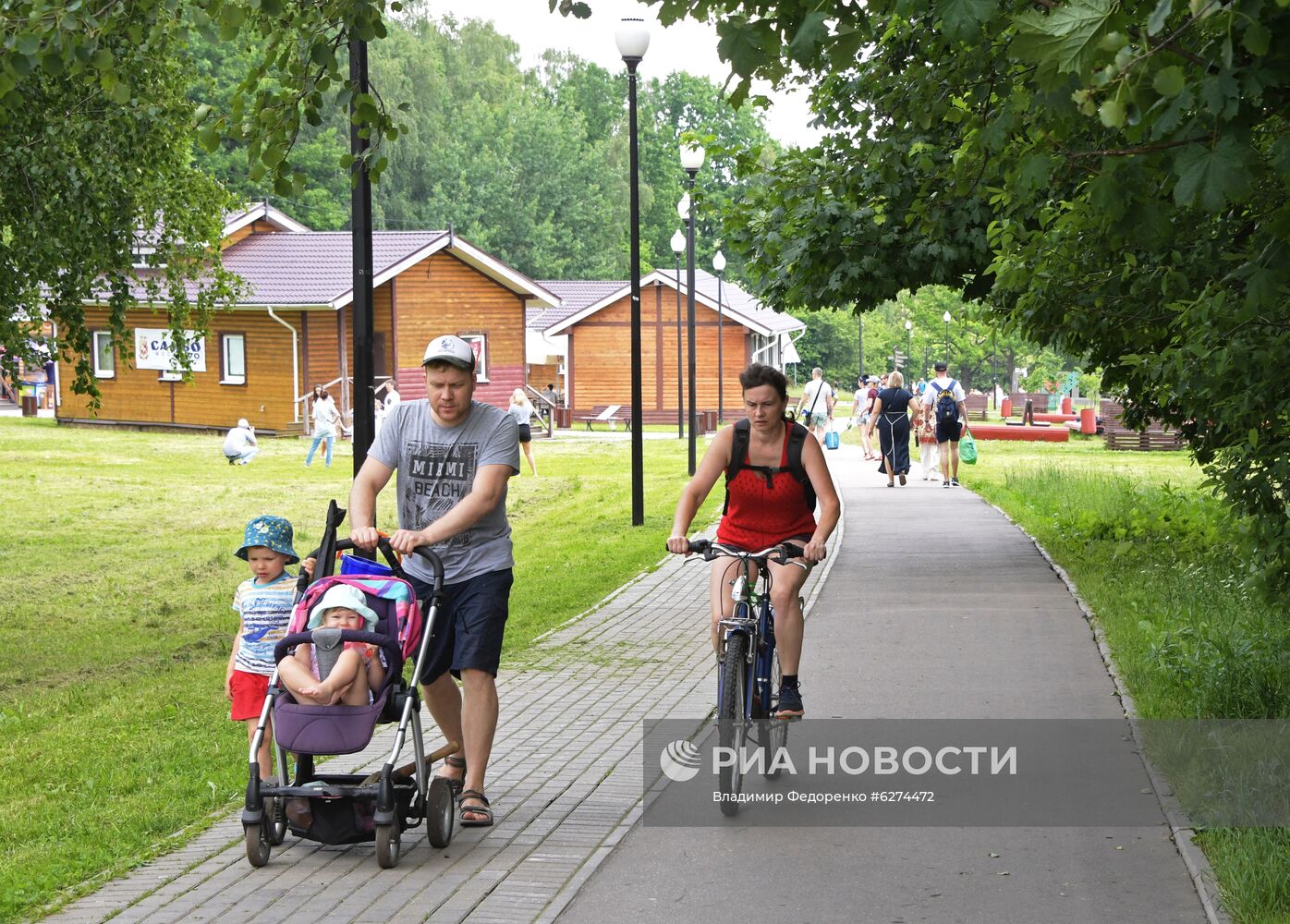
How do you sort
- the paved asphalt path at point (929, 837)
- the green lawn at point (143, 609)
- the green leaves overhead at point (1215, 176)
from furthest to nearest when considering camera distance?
the green lawn at point (143, 609)
the paved asphalt path at point (929, 837)
the green leaves overhead at point (1215, 176)

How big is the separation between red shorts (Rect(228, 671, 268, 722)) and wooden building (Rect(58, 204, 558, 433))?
37555 mm

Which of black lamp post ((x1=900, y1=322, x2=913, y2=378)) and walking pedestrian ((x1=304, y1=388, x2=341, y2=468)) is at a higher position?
black lamp post ((x1=900, y1=322, x2=913, y2=378))

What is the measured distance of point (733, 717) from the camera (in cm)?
661

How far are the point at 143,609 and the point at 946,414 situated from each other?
1304cm

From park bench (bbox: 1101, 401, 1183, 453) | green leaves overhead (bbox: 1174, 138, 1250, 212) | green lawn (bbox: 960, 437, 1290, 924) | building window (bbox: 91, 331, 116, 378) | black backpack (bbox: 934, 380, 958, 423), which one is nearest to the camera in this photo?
green leaves overhead (bbox: 1174, 138, 1250, 212)

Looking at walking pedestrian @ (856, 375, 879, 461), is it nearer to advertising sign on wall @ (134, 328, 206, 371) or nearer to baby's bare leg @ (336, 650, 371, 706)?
advertising sign on wall @ (134, 328, 206, 371)

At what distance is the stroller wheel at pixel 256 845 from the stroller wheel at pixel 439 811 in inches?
22.8

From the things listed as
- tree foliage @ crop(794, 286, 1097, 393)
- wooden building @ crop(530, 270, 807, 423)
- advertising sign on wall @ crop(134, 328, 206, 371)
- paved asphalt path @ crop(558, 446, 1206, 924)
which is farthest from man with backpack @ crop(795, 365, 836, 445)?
tree foliage @ crop(794, 286, 1097, 393)

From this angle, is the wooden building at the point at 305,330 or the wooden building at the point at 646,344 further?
the wooden building at the point at 646,344

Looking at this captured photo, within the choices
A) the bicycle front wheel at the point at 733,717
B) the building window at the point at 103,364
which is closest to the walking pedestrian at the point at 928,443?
the bicycle front wheel at the point at 733,717

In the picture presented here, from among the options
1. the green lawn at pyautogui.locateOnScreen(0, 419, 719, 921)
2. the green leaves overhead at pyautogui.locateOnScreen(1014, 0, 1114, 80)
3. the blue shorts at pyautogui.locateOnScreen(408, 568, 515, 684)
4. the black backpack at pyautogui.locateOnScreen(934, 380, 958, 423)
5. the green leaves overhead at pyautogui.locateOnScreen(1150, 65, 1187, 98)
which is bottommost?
the green lawn at pyautogui.locateOnScreen(0, 419, 719, 921)

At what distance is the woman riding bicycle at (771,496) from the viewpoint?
7059 mm

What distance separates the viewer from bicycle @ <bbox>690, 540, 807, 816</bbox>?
21.4 ft

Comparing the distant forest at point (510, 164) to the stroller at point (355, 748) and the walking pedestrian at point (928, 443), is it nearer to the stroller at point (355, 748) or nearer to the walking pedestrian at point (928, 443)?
the walking pedestrian at point (928, 443)
